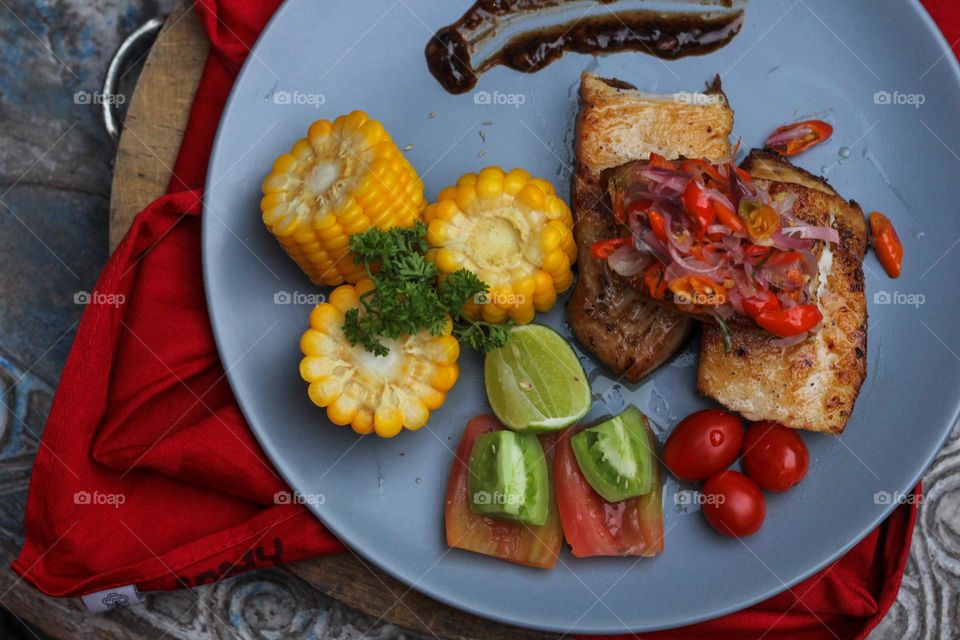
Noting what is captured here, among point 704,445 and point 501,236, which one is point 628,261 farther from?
point 704,445

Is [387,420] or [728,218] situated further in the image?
[387,420]

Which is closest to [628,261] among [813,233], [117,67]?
[813,233]

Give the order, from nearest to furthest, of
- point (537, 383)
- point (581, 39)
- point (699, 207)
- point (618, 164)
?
point (699, 207)
point (537, 383)
point (618, 164)
point (581, 39)

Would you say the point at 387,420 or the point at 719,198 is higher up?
the point at 719,198

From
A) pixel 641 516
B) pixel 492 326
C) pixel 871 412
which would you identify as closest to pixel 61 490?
pixel 492 326

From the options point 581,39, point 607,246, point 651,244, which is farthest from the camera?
point 581,39

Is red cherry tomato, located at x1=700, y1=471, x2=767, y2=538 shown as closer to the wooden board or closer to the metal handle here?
the wooden board

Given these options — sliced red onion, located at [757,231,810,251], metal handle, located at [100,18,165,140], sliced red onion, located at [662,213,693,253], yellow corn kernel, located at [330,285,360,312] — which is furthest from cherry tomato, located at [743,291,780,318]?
metal handle, located at [100,18,165,140]
